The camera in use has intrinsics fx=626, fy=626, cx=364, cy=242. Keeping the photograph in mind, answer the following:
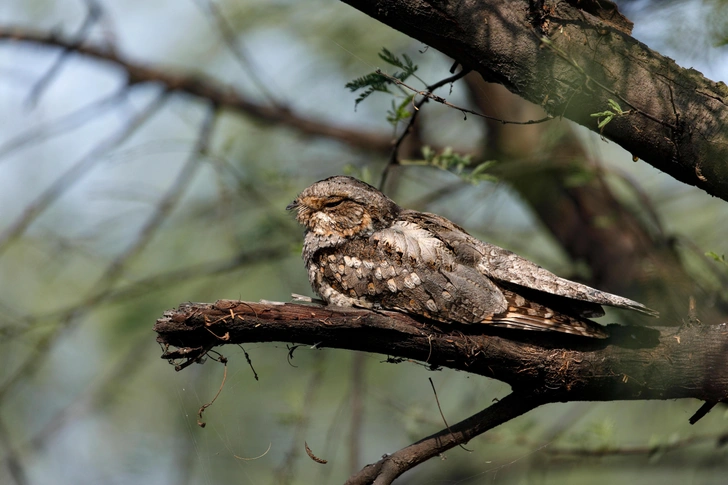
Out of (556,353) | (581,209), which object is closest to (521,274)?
(556,353)

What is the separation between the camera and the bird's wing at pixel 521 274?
2.42m

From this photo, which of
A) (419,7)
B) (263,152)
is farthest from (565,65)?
(263,152)

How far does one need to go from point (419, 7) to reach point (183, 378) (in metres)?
4.12

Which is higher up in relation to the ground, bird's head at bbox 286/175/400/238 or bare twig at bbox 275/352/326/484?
bird's head at bbox 286/175/400/238

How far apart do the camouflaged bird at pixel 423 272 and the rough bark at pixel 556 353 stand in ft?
0.30

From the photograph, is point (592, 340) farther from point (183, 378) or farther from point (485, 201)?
point (183, 378)

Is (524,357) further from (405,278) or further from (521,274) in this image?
(405,278)

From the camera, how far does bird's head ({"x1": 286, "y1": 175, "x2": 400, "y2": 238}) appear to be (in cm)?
292

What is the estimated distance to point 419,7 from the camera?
2.05 m

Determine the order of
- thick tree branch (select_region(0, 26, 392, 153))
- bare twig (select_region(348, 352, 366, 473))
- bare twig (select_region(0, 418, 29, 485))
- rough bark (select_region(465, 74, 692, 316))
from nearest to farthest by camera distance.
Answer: bare twig (select_region(0, 418, 29, 485)) < bare twig (select_region(348, 352, 366, 473)) < rough bark (select_region(465, 74, 692, 316)) < thick tree branch (select_region(0, 26, 392, 153))

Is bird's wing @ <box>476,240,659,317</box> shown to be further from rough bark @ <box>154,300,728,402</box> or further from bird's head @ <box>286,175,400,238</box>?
bird's head @ <box>286,175,400,238</box>

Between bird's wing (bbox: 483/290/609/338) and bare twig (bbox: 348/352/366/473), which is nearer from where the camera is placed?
bird's wing (bbox: 483/290/609/338)

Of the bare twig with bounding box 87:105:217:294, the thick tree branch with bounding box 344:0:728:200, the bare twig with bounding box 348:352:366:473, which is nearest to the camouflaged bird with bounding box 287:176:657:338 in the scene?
the thick tree branch with bounding box 344:0:728:200

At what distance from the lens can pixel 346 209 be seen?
2.95 m
